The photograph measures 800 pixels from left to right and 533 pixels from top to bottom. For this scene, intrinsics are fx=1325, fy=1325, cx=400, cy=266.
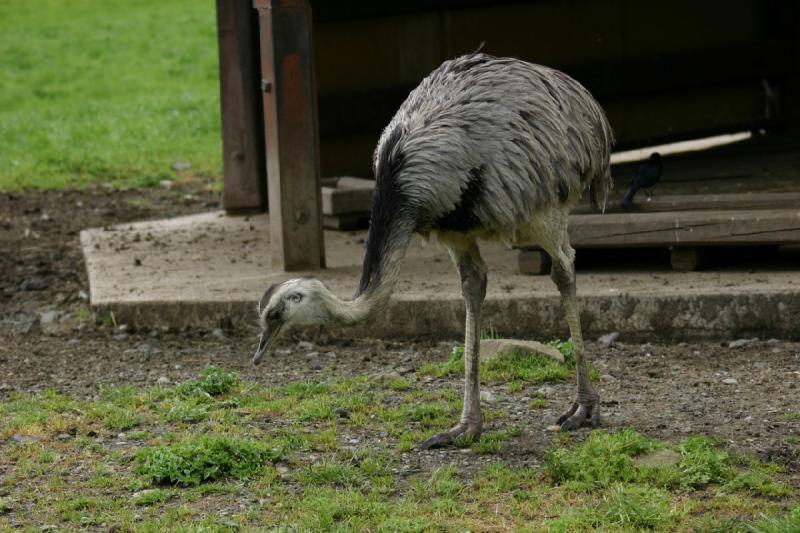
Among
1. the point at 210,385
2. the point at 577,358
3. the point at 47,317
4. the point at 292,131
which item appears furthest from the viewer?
the point at 47,317

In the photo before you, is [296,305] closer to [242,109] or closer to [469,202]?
[469,202]

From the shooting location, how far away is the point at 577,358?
21.7 feet

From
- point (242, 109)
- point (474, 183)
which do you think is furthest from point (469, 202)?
point (242, 109)

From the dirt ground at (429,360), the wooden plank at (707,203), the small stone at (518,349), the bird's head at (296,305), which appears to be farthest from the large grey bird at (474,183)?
the wooden plank at (707,203)

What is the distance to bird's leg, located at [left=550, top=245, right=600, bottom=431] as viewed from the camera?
653 cm

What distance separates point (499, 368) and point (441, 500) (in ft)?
6.62

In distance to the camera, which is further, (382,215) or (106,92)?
(106,92)

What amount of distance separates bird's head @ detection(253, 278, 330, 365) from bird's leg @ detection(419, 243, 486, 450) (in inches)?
37.4

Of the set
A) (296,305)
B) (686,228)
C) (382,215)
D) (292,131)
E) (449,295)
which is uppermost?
(292,131)

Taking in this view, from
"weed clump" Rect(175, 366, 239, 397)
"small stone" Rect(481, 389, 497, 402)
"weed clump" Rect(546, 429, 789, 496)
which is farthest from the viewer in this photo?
"weed clump" Rect(175, 366, 239, 397)

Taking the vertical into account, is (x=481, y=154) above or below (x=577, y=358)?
above

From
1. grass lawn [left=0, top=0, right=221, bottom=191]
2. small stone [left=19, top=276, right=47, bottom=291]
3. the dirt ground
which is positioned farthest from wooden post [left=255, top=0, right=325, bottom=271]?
grass lawn [left=0, top=0, right=221, bottom=191]

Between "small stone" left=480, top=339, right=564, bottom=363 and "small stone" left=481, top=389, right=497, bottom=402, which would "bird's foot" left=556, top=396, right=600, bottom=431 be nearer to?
"small stone" left=481, top=389, right=497, bottom=402

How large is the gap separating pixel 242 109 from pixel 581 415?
5873mm
